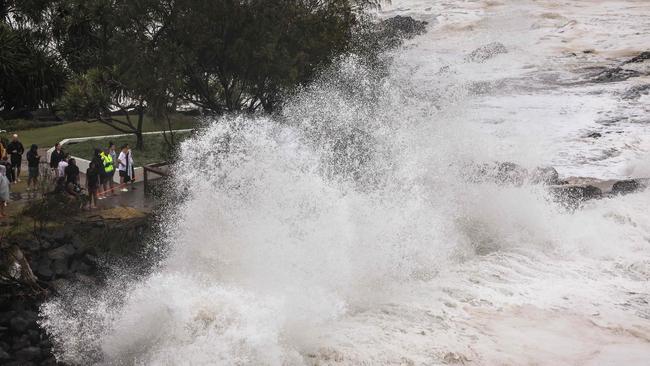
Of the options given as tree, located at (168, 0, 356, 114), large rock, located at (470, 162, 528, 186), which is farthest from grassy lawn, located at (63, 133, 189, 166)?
large rock, located at (470, 162, 528, 186)

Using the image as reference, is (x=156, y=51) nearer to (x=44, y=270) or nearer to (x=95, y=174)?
(x=95, y=174)

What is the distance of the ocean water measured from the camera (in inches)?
399

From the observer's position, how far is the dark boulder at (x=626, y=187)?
19688 millimetres

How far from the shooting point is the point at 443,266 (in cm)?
1366

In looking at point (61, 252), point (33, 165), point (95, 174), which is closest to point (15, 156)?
point (33, 165)

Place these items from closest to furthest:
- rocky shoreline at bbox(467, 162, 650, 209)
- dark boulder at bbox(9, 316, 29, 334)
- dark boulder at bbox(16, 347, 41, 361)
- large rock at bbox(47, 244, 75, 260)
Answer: dark boulder at bbox(16, 347, 41, 361) < dark boulder at bbox(9, 316, 29, 334) < large rock at bbox(47, 244, 75, 260) < rocky shoreline at bbox(467, 162, 650, 209)

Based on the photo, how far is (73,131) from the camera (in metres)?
25.7

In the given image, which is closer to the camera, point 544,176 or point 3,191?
point 3,191

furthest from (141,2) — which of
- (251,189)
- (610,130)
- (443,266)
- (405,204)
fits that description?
(610,130)

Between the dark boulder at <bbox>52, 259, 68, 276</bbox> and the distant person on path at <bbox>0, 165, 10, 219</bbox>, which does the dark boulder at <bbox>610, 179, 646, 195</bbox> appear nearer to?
the dark boulder at <bbox>52, 259, 68, 276</bbox>

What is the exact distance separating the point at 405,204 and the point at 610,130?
1449cm

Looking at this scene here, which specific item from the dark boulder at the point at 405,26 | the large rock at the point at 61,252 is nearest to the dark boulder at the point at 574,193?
the large rock at the point at 61,252

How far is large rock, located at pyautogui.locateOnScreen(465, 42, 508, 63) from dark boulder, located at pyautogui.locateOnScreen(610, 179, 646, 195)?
17.7 meters

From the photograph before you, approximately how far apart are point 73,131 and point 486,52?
2226cm
